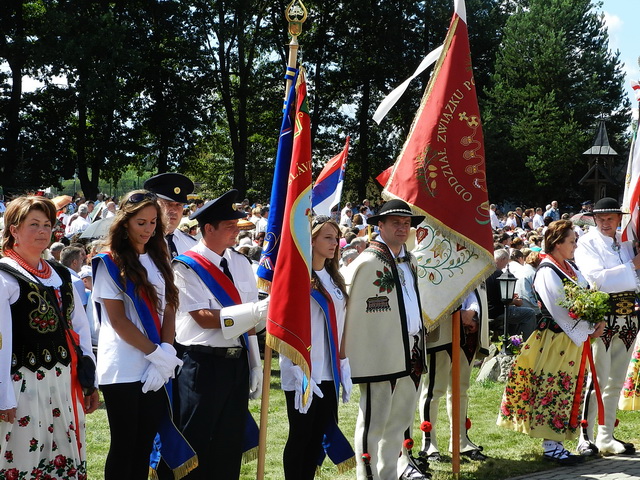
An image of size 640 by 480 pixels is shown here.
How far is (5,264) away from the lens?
13.7ft

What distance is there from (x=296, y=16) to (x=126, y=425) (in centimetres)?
261

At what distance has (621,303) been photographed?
719 centimetres

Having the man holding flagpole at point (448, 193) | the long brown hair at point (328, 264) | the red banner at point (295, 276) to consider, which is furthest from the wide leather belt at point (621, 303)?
the red banner at point (295, 276)

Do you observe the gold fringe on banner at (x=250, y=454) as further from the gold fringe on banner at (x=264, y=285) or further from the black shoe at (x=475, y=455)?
the black shoe at (x=475, y=455)

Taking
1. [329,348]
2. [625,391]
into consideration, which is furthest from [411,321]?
[625,391]

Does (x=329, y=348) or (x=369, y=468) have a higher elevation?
(x=329, y=348)

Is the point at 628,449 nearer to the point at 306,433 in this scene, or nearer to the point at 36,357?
the point at 306,433

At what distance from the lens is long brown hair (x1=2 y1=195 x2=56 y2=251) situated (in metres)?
4.32

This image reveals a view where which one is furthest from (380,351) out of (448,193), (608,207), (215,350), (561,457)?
(608,207)

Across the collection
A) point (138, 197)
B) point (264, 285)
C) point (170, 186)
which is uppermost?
point (170, 186)

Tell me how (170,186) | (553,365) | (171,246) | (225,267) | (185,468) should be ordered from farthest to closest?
1. (553,365)
2. (171,246)
3. (170,186)
4. (225,267)
5. (185,468)

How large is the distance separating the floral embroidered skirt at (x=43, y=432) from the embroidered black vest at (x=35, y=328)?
0.05m

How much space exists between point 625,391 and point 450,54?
3.99m

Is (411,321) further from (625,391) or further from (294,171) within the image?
(625,391)
